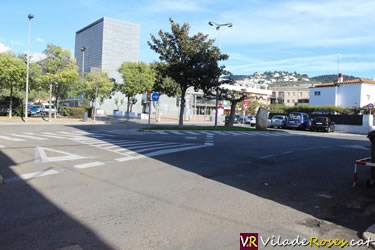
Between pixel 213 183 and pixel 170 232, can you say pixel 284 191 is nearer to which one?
pixel 213 183

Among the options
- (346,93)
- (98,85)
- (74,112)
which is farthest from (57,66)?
(346,93)

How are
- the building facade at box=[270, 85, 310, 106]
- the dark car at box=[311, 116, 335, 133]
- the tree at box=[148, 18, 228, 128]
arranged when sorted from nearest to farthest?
1. the tree at box=[148, 18, 228, 128]
2. the dark car at box=[311, 116, 335, 133]
3. the building facade at box=[270, 85, 310, 106]

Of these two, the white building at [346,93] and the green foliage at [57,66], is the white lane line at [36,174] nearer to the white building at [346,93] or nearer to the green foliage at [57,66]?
the green foliage at [57,66]

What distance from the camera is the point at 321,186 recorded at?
7594mm

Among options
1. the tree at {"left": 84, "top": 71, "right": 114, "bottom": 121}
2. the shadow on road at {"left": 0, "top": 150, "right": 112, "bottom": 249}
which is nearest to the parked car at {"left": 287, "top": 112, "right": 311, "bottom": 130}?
the tree at {"left": 84, "top": 71, "right": 114, "bottom": 121}

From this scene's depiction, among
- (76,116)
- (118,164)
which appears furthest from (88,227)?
(76,116)

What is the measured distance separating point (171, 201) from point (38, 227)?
2.33 meters

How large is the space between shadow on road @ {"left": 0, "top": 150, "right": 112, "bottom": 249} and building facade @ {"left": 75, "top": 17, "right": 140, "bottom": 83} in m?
123

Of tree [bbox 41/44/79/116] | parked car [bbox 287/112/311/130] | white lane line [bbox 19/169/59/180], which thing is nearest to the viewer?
white lane line [bbox 19/169/59/180]

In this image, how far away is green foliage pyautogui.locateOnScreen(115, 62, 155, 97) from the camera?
4219 cm

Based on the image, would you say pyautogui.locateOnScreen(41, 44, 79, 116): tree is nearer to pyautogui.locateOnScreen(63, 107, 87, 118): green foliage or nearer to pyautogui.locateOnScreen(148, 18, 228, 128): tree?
pyautogui.locateOnScreen(63, 107, 87, 118): green foliage

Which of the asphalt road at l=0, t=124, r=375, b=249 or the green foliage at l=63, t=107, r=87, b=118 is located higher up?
the green foliage at l=63, t=107, r=87, b=118

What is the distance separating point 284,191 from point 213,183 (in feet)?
5.27

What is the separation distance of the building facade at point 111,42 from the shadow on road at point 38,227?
123 m
